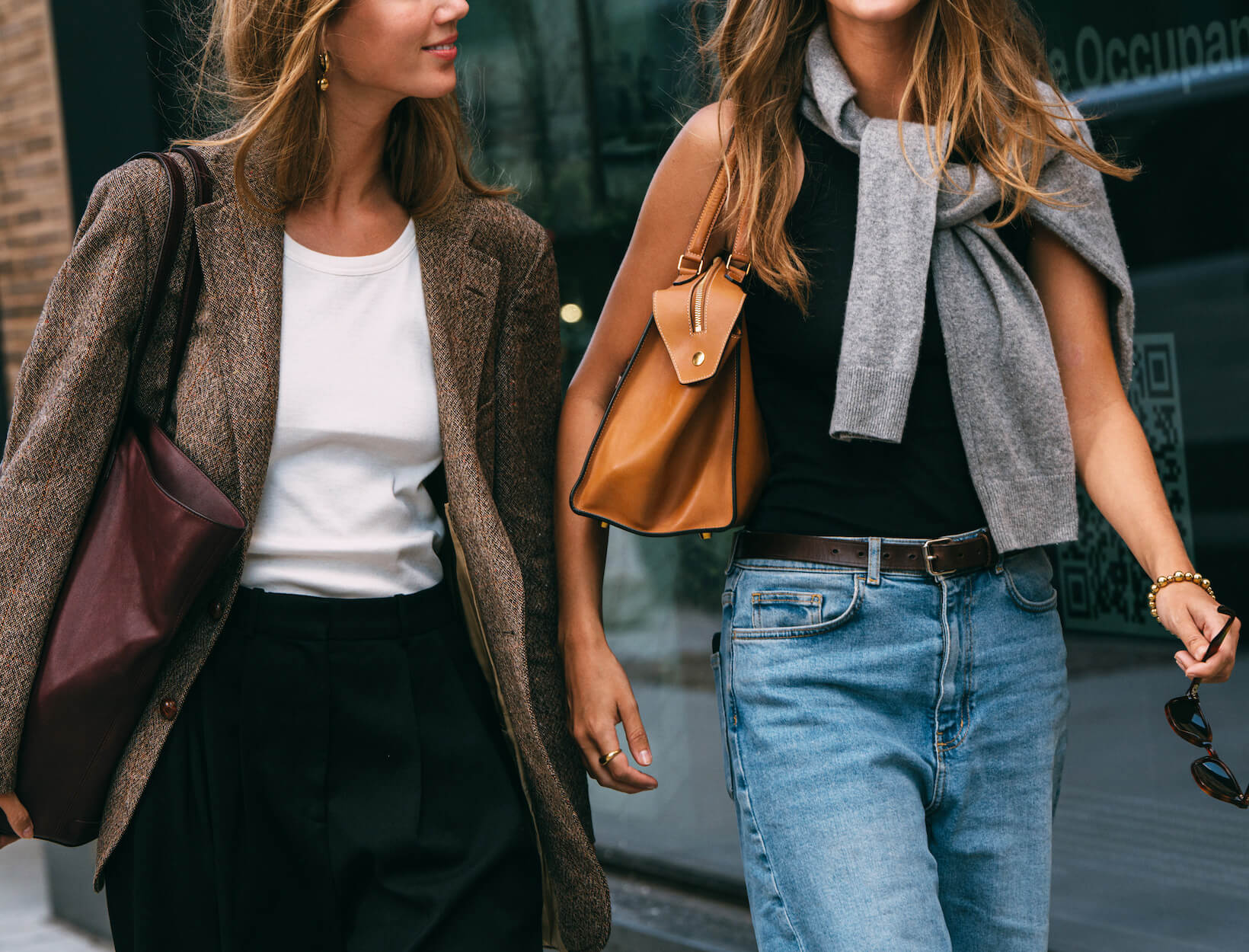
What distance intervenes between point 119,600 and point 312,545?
296mm

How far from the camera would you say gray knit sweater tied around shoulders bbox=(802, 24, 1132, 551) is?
2020mm

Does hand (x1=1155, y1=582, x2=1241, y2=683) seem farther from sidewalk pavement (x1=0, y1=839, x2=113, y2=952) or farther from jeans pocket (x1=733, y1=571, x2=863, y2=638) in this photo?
sidewalk pavement (x1=0, y1=839, x2=113, y2=952)

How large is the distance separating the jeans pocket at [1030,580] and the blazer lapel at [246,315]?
114 cm

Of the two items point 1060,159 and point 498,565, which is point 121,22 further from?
point 1060,159

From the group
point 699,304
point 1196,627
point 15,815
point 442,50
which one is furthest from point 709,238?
point 15,815

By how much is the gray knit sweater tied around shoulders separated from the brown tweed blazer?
64cm

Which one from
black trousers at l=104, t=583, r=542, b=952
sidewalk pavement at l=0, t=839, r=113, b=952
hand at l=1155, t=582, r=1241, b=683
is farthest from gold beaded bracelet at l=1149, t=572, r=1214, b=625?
sidewalk pavement at l=0, t=839, r=113, b=952

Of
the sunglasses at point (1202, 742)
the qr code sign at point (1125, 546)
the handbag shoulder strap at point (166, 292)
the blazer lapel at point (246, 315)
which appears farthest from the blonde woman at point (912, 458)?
the qr code sign at point (1125, 546)

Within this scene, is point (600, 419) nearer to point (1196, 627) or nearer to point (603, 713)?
point (603, 713)

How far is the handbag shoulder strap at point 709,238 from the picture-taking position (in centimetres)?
214

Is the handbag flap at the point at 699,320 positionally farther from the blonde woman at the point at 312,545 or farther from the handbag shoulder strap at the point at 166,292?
the handbag shoulder strap at the point at 166,292

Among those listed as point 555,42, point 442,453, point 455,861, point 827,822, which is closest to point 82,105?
point 555,42

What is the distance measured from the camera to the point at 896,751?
78.7 inches

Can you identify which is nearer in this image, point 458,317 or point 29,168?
point 458,317
